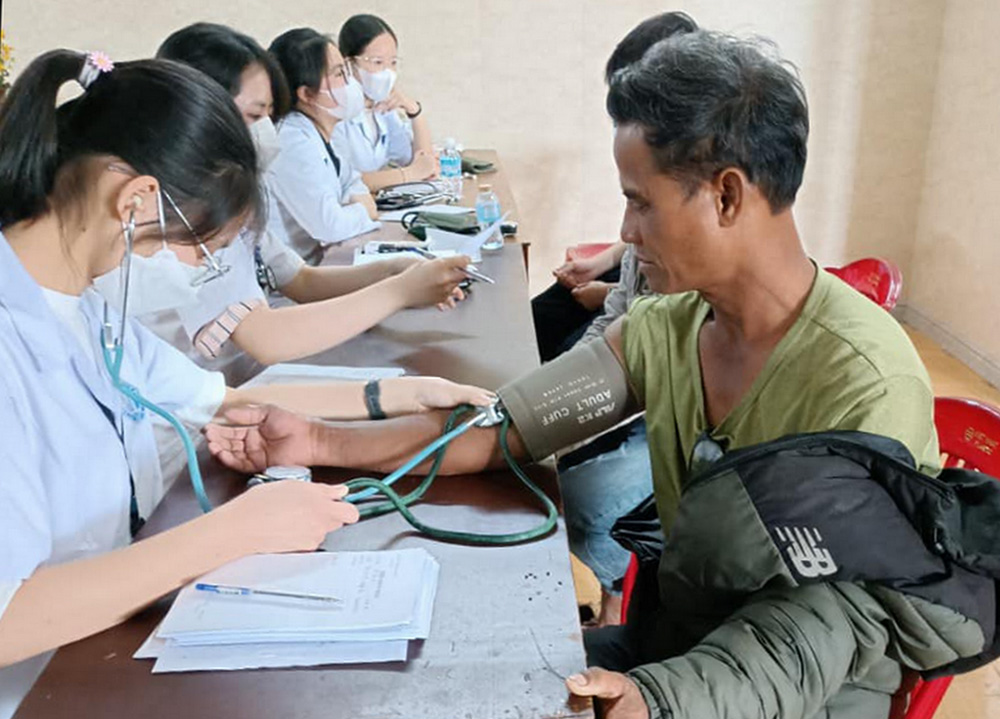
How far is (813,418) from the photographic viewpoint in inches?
41.1

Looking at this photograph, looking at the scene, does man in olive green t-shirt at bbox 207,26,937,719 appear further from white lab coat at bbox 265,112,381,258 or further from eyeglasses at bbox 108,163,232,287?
white lab coat at bbox 265,112,381,258

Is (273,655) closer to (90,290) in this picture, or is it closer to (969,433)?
(90,290)

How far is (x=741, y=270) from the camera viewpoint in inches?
44.4

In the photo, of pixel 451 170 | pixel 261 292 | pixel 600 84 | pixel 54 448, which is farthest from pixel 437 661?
pixel 600 84

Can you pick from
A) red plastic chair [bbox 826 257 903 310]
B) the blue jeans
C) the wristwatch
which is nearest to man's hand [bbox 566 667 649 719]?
the wristwatch

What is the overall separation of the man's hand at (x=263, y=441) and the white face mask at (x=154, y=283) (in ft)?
0.63

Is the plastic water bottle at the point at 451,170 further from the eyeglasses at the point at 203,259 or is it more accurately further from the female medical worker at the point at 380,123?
the eyeglasses at the point at 203,259

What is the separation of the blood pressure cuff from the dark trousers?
135 cm

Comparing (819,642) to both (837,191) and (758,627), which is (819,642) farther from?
(837,191)

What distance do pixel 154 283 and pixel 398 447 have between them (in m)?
0.39

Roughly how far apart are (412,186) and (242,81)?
1.42 meters

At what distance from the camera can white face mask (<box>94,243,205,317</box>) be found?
43.4 inches

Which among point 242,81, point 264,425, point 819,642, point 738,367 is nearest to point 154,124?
point 264,425

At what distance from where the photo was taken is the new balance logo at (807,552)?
0.89 m
